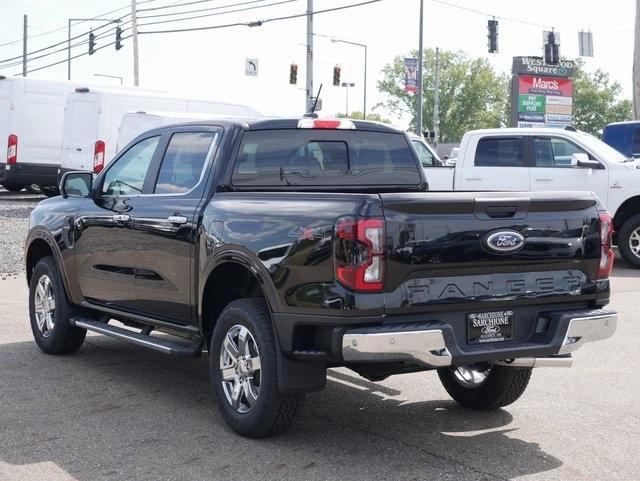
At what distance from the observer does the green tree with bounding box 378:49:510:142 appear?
121 m

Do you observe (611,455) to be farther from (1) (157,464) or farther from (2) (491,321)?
(1) (157,464)

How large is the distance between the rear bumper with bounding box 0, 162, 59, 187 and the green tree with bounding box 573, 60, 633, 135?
108 metres

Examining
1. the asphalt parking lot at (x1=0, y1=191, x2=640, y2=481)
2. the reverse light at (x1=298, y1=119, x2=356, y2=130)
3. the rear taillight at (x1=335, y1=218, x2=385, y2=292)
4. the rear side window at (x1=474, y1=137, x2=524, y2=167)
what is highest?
the rear side window at (x1=474, y1=137, x2=524, y2=167)

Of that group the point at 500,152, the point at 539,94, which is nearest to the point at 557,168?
the point at 500,152

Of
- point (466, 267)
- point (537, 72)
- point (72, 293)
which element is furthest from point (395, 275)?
point (537, 72)

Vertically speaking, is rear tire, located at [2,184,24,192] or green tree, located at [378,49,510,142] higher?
green tree, located at [378,49,510,142]

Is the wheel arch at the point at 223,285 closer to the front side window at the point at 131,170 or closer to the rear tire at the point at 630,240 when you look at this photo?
the front side window at the point at 131,170

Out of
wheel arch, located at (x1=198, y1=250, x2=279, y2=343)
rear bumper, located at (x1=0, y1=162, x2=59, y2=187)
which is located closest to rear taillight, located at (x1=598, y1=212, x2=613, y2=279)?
wheel arch, located at (x1=198, y1=250, x2=279, y2=343)

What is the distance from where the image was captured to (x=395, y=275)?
5.05 meters

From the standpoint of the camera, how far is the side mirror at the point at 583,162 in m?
14.6

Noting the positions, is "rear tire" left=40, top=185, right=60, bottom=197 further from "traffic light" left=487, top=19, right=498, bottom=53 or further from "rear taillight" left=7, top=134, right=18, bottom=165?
"traffic light" left=487, top=19, right=498, bottom=53

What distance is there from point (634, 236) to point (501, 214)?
10359 millimetres

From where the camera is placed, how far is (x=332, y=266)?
5086mm

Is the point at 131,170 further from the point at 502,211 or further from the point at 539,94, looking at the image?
the point at 539,94
